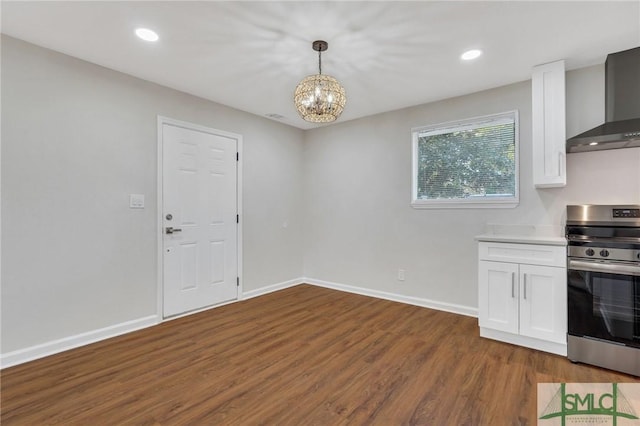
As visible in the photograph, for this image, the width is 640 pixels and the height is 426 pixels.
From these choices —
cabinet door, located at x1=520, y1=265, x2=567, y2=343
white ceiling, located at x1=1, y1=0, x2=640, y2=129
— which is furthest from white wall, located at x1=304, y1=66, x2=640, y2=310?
cabinet door, located at x1=520, y1=265, x2=567, y2=343

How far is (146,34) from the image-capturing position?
2363 millimetres

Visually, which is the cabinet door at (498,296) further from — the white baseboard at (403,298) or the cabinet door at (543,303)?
the white baseboard at (403,298)

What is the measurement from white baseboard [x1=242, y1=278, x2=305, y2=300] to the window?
7.36 ft

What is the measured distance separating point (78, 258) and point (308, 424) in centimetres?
245

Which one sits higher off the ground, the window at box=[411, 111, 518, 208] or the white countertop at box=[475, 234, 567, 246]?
the window at box=[411, 111, 518, 208]

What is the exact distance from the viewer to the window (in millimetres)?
3338

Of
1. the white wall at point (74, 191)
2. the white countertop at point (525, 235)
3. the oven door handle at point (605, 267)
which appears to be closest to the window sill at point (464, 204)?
the white countertop at point (525, 235)

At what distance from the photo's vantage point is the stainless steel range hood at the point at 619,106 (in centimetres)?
242

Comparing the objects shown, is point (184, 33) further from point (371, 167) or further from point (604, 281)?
point (604, 281)

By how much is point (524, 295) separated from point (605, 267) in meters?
0.60

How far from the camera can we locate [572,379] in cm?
219

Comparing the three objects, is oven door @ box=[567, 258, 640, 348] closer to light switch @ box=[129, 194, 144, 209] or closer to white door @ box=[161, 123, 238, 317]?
white door @ box=[161, 123, 238, 317]

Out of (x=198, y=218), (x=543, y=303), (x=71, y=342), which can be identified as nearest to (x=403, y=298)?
(x=543, y=303)

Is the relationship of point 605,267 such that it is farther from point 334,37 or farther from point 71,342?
point 71,342
